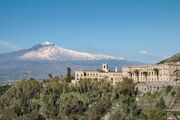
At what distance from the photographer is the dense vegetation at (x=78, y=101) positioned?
255ft

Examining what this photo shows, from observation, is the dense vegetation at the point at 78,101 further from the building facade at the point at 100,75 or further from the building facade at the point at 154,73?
the building facade at the point at 154,73

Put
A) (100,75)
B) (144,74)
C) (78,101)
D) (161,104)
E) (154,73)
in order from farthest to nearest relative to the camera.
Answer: (100,75) < (144,74) < (154,73) < (78,101) < (161,104)

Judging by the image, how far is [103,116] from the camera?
81125 mm

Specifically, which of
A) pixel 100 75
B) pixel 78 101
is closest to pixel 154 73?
pixel 100 75

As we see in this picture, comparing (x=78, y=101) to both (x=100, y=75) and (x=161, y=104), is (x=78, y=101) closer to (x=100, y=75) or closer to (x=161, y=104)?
(x=100, y=75)

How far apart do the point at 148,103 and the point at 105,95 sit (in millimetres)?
10120

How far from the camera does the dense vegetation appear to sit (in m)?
77.8

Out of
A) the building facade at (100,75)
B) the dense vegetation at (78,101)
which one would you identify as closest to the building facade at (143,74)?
the building facade at (100,75)

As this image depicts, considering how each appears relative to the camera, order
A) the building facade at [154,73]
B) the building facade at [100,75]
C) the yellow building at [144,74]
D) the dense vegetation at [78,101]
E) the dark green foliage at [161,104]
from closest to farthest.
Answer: the dark green foliage at [161,104]
the dense vegetation at [78,101]
the building facade at [154,73]
the yellow building at [144,74]
the building facade at [100,75]

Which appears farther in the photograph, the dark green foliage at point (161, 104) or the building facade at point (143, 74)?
the building facade at point (143, 74)

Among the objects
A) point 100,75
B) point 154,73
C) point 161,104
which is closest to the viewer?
point 161,104

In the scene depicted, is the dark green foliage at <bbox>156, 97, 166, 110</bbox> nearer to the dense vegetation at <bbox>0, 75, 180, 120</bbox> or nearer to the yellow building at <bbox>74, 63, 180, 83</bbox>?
the dense vegetation at <bbox>0, 75, 180, 120</bbox>

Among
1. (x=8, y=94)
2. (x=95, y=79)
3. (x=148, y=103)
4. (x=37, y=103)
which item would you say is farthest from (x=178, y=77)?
(x=8, y=94)

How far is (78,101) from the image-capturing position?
288 feet
